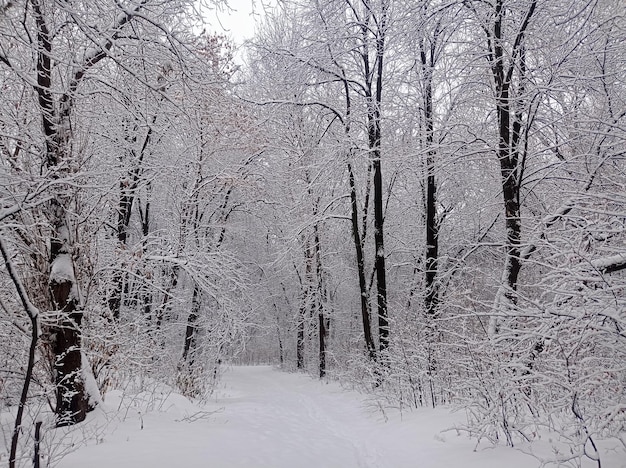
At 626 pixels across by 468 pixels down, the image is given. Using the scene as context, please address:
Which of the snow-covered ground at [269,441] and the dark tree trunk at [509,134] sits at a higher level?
the dark tree trunk at [509,134]

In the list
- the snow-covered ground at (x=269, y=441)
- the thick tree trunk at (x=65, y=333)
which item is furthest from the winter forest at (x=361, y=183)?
the snow-covered ground at (x=269, y=441)

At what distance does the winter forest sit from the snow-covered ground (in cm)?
33

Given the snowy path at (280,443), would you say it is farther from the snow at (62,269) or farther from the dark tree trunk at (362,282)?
the dark tree trunk at (362,282)

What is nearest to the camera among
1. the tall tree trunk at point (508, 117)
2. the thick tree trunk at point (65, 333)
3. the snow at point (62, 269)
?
the thick tree trunk at point (65, 333)

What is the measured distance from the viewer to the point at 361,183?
51.7 feet

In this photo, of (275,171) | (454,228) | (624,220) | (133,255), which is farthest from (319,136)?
(624,220)

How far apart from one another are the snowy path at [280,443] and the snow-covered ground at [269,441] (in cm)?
1

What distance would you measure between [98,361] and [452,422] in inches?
215

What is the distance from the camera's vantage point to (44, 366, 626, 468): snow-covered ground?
4.66 m

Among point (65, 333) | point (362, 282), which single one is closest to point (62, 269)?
point (65, 333)

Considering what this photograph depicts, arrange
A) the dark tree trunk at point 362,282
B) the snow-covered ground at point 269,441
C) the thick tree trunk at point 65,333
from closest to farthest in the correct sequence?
the snow-covered ground at point 269,441 → the thick tree trunk at point 65,333 → the dark tree trunk at point 362,282

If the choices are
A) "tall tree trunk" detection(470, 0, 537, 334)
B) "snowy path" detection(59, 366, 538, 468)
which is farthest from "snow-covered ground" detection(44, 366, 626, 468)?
"tall tree trunk" detection(470, 0, 537, 334)

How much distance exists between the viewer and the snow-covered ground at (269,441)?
466cm

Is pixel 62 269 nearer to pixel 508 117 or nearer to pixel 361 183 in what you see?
pixel 508 117
